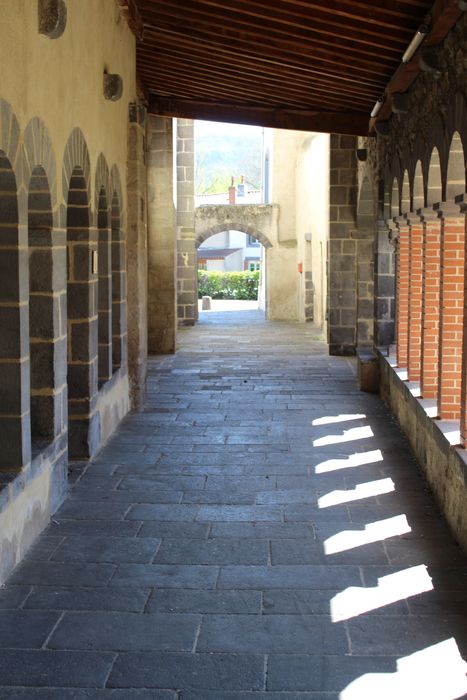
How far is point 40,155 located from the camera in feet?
15.1

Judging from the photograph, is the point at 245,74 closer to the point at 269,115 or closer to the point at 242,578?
the point at 269,115

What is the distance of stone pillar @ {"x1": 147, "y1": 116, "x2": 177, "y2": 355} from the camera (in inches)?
500

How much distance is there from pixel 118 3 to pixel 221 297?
81.4ft

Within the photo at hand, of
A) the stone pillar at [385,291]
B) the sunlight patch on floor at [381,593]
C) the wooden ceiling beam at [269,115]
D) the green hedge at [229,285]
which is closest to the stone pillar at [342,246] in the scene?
the wooden ceiling beam at [269,115]

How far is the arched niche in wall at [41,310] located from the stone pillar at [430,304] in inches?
107

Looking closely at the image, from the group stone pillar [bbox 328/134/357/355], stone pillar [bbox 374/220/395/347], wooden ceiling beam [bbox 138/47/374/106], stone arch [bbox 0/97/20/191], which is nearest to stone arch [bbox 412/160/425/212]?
wooden ceiling beam [bbox 138/47/374/106]

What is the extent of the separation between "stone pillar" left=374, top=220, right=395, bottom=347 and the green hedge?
71.4 feet

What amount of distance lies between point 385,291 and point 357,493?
4323 mm

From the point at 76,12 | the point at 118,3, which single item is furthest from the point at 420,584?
the point at 118,3

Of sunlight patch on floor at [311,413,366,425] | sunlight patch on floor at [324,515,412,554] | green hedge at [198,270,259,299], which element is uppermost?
green hedge at [198,270,259,299]

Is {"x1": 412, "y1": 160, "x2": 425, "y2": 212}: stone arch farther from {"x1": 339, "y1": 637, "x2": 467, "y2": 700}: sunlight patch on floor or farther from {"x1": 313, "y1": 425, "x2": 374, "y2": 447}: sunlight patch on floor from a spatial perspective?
{"x1": 339, "y1": 637, "x2": 467, "y2": 700}: sunlight patch on floor

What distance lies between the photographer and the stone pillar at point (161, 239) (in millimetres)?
12695

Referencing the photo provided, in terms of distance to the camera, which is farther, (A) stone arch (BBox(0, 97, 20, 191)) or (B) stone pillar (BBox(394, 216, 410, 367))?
(B) stone pillar (BBox(394, 216, 410, 367))

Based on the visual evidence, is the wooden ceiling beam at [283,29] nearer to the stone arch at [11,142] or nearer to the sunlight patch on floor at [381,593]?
the stone arch at [11,142]
